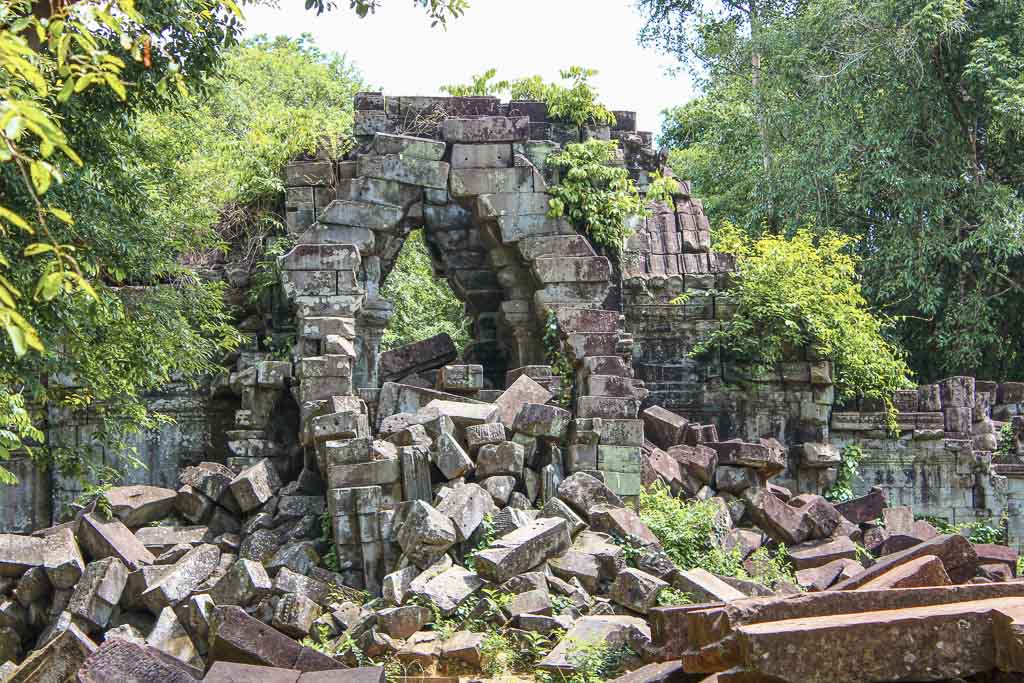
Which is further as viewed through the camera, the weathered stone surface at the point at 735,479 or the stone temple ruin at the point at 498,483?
the weathered stone surface at the point at 735,479

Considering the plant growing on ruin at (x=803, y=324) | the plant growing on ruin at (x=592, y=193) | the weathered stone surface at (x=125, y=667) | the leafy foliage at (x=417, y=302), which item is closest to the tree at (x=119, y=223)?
the weathered stone surface at (x=125, y=667)

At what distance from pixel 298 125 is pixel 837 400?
7.42 meters

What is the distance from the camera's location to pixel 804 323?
48.9 ft

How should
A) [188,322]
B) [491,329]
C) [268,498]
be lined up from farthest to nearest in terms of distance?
[491,329]
[188,322]
[268,498]

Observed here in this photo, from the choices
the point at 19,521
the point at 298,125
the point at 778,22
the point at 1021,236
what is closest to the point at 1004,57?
the point at 1021,236

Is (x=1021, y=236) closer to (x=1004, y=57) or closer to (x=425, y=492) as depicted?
(x=1004, y=57)

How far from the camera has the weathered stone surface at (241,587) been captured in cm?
949

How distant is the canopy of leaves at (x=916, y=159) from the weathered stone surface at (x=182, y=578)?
11007mm

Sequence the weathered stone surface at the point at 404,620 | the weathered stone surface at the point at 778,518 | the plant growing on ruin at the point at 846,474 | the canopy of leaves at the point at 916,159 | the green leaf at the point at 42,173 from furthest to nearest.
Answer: the canopy of leaves at the point at 916,159, the plant growing on ruin at the point at 846,474, the weathered stone surface at the point at 778,518, the weathered stone surface at the point at 404,620, the green leaf at the point at 42,173

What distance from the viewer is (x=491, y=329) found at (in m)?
14.8

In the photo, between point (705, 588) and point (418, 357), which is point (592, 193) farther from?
point (705, 588)

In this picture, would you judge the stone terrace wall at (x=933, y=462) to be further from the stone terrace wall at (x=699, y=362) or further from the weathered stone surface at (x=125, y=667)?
the weathered stone surface at (x=125, y=667)

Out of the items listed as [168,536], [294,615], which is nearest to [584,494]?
[294,615]

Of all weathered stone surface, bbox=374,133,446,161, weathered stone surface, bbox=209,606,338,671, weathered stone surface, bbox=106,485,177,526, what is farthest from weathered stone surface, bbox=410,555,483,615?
weathered stone surface, bbox=374,133,446,161
